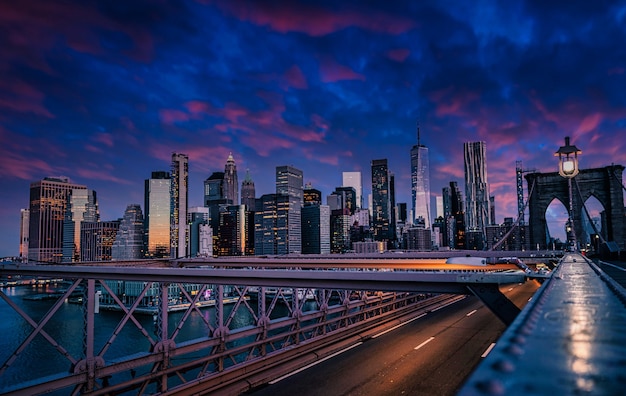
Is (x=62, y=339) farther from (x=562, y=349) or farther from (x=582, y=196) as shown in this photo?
(x=582, y=196)

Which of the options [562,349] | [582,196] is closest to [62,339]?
[562,349]

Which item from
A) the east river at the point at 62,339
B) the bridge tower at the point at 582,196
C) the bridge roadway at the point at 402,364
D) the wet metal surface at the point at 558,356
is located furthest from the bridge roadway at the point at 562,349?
the bridge tower at the point at 582,196

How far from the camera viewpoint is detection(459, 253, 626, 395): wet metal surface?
203 cm

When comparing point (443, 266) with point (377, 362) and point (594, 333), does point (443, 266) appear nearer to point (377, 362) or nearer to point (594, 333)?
point (377, 362)

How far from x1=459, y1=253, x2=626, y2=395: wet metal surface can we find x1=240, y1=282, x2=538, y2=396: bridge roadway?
868 cm

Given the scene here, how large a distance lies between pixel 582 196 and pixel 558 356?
7499cm

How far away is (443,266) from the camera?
2303 centimetres

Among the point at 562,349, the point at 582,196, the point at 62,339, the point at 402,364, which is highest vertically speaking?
the point at 582,196

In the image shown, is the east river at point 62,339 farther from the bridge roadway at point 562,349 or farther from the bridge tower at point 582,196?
the bridge tower at point 582,196

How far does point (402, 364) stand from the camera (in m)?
21.8

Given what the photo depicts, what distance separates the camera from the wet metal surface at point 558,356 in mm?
2031

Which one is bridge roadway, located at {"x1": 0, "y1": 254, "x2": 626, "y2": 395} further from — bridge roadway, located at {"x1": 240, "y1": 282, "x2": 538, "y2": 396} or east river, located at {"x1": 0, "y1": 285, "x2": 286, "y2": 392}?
east river, located at {"x1": 0, "y1": 285, "x2": 286, "y2": 392}

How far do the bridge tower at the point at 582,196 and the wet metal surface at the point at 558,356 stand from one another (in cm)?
6305

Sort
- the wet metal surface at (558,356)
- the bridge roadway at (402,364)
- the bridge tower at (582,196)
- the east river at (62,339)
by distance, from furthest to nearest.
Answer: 1. the east river at (62,339)
2. the bridge tower at (582,196)
3. the bridge roadway at (402,364)
4. the wet metal surface at (558,356)
